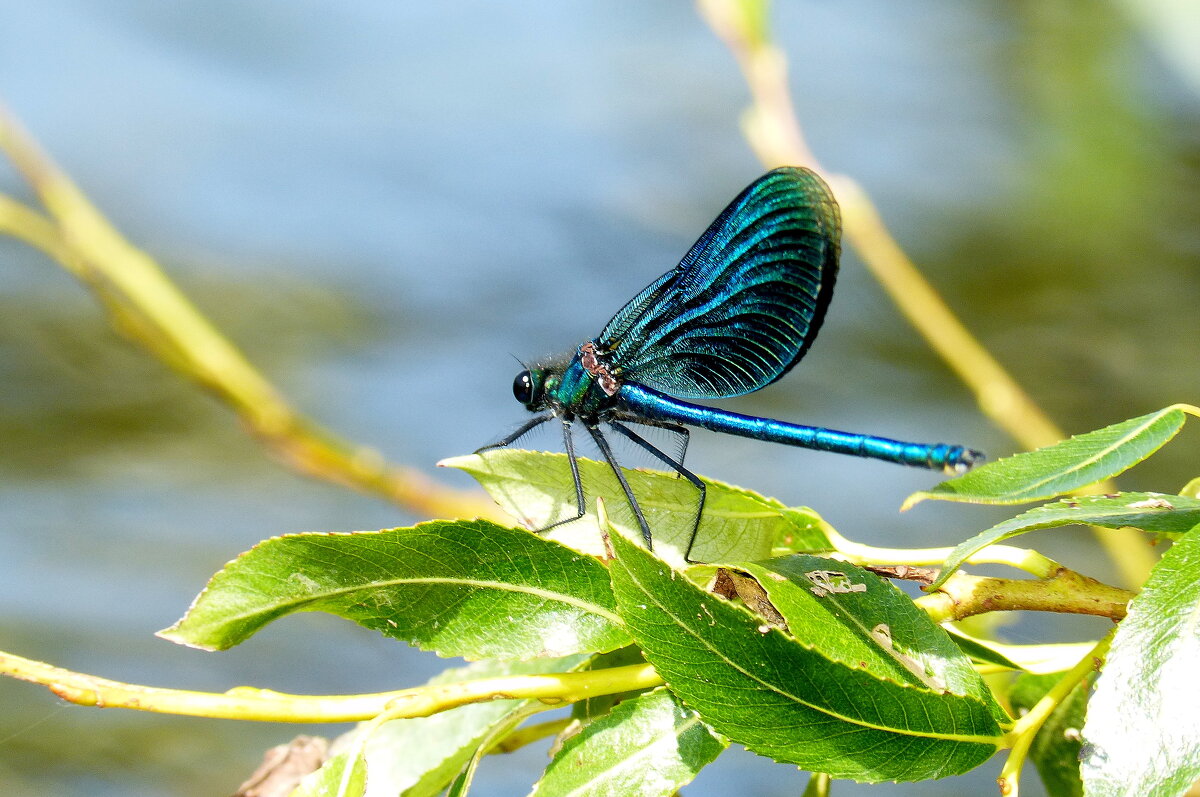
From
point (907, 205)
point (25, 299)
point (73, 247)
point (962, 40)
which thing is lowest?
point (73, 247)

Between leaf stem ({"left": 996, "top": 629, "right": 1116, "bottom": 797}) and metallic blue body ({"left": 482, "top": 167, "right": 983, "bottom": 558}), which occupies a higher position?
metallic blue body ({"left": 482, "top": 167, "right": 983, "bottom": 558})

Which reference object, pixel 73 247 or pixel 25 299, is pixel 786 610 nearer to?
pixel 73 247

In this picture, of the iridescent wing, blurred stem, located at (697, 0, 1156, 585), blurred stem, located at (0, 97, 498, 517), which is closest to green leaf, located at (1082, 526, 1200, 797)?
the iridescent wing

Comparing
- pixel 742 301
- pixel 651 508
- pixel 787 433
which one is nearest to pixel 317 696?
pixel 651 508

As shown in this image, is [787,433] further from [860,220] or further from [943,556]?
[860,220]

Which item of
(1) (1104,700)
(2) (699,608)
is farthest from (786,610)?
(1) (1104,700)

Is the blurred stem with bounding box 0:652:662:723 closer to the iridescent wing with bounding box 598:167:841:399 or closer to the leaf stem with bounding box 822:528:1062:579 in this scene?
the leaf stem with bounding box 822:528:1062:579
